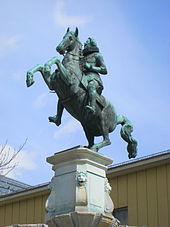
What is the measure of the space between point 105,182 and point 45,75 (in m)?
2.31

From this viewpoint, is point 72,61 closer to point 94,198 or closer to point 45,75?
point 45,75

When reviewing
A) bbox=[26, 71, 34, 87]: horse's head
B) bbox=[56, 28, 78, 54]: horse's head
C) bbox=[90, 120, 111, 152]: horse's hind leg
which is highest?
bbox=[56, 28, 78, 54]: horse's head

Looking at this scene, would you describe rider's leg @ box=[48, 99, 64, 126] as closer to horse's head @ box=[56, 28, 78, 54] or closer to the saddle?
the saddle

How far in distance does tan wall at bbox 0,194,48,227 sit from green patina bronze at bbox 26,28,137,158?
9378 millimetres

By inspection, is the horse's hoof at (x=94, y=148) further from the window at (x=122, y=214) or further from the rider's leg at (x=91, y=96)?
the window at (x=122, y=214)

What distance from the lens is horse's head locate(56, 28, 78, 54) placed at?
38.7 ft

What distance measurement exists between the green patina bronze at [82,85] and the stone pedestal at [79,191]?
67 centimetres

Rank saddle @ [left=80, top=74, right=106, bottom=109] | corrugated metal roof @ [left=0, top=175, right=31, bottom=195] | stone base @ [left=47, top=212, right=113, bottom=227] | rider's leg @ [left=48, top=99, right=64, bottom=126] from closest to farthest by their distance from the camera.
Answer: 1. stone base @ [left=47, top=212, right=113, bottom=227]
2. saddle @ [left=80, top=74, right=106, bottom=109]
3. rider's leg @ [left=48, top=99, right=64, bottom=126]
4. corrugated metal roof @ [left=0, top=175, right=31, bottom=195]

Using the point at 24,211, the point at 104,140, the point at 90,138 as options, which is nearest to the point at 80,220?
the point at 104,140

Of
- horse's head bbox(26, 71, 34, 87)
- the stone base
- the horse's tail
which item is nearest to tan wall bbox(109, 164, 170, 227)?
the horse's tail

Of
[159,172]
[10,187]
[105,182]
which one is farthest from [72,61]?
[10,187]

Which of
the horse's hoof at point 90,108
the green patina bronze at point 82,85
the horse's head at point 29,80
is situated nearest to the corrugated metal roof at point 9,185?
the green patina bronze at point 82,85

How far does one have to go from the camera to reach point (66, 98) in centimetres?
1168

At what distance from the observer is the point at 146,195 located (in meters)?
17.9
